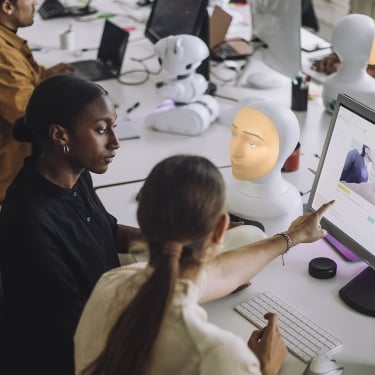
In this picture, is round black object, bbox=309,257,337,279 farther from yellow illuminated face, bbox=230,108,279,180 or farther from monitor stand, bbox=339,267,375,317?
yellow illuminated face, bbox=230,108,279,180

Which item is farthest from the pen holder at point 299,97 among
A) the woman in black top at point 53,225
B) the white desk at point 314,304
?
the woman in black top at point 53,225

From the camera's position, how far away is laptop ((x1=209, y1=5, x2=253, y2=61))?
9.10ft

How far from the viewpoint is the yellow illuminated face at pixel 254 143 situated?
1593mm

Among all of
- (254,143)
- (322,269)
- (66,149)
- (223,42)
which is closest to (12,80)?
(66,149)

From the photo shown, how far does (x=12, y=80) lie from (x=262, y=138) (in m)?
0.97

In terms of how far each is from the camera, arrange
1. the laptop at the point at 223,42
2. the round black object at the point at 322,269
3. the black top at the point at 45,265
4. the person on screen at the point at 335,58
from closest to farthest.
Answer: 1. the black top at the point at 45,265
2. the round black object at the point at 322,269
3. the person on screen at the point at 335,58
4. the laptop at the point at 223,42

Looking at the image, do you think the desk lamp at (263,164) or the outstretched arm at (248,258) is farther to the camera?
the desk lamp at (263,164)

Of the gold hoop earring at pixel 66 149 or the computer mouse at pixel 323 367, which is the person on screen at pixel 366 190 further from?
the gold hoop earring at pixel 66 149

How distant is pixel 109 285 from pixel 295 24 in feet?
4.92

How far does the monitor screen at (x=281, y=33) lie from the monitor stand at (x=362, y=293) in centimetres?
104

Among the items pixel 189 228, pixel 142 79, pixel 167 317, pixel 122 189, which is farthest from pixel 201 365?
pixel 142 79

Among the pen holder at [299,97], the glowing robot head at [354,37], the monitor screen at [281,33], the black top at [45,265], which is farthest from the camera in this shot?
the pen holder at [299,97]

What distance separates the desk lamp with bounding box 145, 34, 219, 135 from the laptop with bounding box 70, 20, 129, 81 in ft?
1.63

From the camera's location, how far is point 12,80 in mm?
2145
